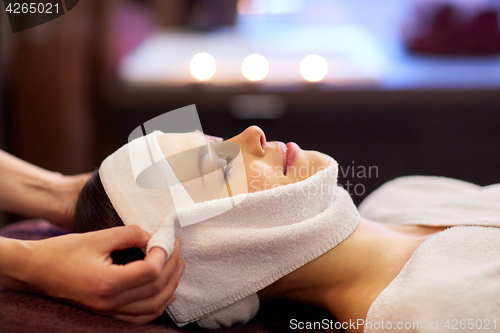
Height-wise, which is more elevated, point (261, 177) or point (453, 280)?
point (261, 177)

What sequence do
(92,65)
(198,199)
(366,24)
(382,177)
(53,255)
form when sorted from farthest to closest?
(366,24) → (92,65) → (382,177) → (198,199) → (53,255)

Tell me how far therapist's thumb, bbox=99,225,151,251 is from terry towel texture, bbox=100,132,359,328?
34mm

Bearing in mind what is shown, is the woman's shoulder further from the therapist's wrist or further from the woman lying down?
the therapist's wrist

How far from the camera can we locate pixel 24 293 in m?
0.68

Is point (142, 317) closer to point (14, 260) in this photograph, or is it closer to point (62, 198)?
point (14, 260)

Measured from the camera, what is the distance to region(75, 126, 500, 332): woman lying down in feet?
2.15

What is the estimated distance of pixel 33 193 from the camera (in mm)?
1072

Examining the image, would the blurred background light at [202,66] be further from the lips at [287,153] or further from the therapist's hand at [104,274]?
the therapist's hand at [104,274]

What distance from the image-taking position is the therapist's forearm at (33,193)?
3.44 ft

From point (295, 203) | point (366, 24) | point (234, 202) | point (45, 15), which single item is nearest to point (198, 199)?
point (234, 202)

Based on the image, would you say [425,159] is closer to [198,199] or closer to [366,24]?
[366,24]

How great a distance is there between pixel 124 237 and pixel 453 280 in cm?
59

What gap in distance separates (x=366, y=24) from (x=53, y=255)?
1893 mm

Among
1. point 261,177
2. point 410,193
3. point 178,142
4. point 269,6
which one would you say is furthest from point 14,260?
point 269,6
